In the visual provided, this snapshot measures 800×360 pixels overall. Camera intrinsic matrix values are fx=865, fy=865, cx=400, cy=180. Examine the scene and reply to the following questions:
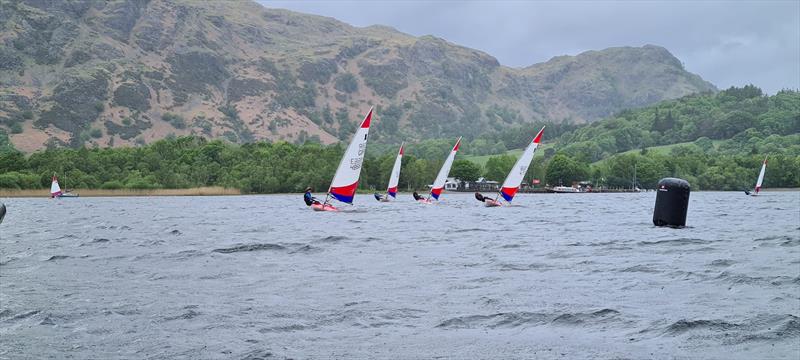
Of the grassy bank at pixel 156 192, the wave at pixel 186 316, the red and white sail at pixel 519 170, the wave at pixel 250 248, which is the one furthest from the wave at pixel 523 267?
the grassy bank at pixel 156 192

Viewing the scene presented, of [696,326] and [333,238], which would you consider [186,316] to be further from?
[333,238]

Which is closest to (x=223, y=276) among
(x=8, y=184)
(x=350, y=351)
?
(x=350, y=351)

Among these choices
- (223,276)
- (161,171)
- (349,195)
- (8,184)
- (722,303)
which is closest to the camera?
(722,303)

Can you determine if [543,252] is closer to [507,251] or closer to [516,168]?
[507,251]

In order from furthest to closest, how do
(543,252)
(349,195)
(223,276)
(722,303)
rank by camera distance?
(349,195) < (543,252) < (223,276) < (722,303)

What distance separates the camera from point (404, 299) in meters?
22.6

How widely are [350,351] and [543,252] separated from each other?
849 inches

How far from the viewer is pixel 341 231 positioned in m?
51.2

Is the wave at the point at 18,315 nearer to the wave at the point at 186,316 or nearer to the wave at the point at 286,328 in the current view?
the wave at the point at 186,316

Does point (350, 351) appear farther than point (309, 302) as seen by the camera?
No

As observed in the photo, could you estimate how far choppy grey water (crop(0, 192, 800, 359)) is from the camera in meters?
16.7

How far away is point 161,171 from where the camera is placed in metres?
192

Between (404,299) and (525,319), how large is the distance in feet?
13.5

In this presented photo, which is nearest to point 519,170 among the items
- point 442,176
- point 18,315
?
point 442,176
